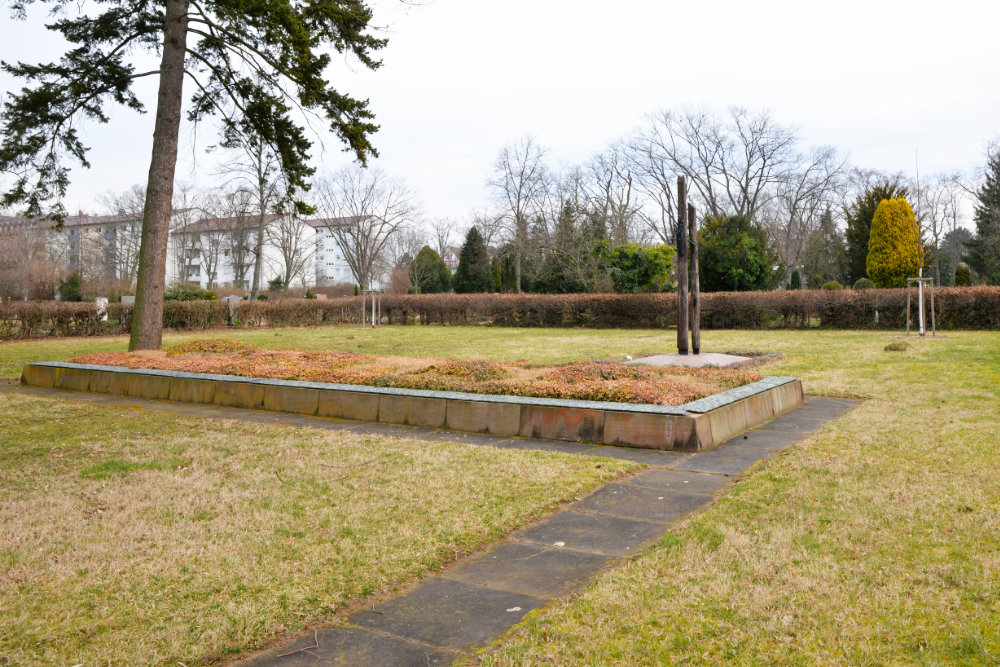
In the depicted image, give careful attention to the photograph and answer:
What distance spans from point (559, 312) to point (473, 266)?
54.2ft

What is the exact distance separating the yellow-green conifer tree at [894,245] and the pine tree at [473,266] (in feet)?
71.1

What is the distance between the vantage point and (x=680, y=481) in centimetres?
448

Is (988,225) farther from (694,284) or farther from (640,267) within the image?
(694,284)

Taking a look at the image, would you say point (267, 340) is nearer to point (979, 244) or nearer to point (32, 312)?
point (32, 312)

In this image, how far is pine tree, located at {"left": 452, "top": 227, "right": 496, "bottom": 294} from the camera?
43438 millimetres

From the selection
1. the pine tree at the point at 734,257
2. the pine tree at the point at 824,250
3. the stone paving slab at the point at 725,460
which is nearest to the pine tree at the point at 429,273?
the pine tree at the point at 734,257

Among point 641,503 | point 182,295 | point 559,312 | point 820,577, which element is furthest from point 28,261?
point 820,577

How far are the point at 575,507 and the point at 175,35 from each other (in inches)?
513

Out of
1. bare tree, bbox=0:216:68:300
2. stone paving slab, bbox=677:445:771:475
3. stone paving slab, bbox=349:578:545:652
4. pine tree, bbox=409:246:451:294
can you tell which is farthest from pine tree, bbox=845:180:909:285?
bare tree, bbox=0:216:68:300

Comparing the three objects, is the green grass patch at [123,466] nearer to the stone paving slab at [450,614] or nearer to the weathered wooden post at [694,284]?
the stone paving slab at [450,614]

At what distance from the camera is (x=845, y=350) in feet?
47.2

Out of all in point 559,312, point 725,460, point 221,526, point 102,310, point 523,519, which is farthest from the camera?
point 559,312

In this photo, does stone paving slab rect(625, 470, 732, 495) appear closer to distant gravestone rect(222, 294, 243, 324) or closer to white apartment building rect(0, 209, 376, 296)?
distant gravestone rect(222, 294, 243, 324)

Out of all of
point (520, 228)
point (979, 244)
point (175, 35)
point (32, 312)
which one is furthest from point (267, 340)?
point (979, 244)
